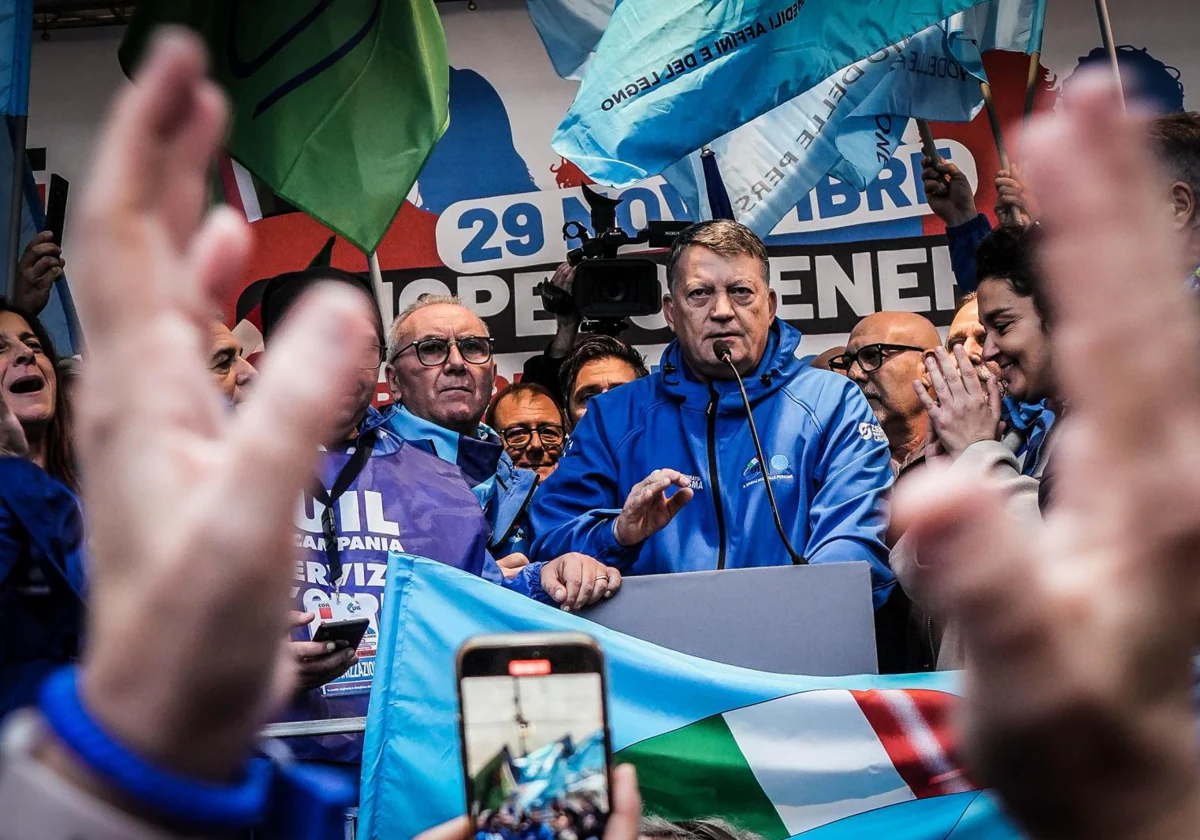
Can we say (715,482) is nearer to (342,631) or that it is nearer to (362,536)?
(362,536)

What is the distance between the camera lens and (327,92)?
4.55 metres

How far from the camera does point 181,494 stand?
39 centimetres

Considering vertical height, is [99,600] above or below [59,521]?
below

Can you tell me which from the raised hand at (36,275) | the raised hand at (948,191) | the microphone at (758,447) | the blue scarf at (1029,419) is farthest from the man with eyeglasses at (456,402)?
the raised hand at (948,191)

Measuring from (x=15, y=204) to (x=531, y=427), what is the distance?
194cm

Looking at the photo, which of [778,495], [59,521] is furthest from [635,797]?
[778,495]

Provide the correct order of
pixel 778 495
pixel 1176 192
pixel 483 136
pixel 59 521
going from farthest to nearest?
pixel 483 136 → pixel 778 495 → pixel 1176 192 → pixel 59 521

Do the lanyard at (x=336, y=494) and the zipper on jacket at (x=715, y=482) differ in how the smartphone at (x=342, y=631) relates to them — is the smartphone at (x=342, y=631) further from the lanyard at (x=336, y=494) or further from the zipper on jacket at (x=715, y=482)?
the zipper on jacket at (x=715, y=482)

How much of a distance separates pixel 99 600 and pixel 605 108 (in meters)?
Answer: 3.95

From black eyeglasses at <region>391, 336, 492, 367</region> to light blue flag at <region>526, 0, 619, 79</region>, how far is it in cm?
237

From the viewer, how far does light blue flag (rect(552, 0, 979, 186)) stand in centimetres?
417

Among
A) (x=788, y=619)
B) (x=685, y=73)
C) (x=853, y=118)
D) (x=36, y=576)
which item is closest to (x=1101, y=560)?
(x=36, y=576)

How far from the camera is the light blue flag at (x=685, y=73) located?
164 inches

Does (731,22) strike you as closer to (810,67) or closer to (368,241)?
(810,67)
